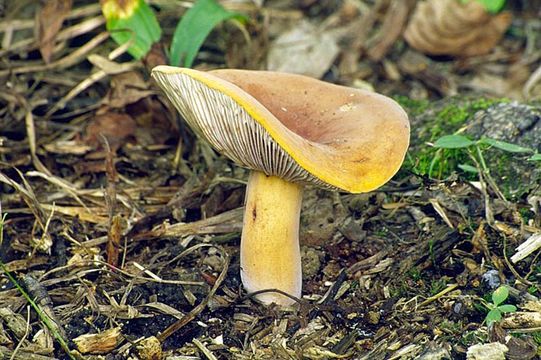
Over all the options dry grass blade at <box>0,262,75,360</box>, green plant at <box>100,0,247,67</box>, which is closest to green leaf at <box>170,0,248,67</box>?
green plant at <box>100,0,247,67</box>

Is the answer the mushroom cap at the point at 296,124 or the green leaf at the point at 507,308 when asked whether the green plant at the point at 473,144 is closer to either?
the mushroom cap at the point at 296,124

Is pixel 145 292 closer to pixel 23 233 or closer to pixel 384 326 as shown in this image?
pixel 23 233

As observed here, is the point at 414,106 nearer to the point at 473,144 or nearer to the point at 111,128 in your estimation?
the point at 473,144

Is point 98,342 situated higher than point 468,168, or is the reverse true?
point 468,168

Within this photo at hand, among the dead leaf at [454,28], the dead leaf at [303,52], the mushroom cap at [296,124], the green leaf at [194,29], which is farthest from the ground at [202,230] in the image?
the dead leaf at [454,28]

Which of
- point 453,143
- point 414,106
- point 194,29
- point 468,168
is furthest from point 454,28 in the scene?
point 453,143

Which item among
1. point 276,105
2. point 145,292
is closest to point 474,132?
point 276,105
